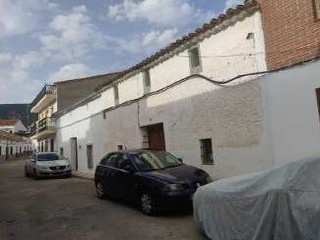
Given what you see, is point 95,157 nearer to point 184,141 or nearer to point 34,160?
point 34,160

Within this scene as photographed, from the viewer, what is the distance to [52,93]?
40.2 m

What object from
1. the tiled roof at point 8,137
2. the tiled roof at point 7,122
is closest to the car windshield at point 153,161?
the tiled roof at point 8,137

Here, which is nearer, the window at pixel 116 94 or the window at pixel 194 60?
the window at pixel 194 60

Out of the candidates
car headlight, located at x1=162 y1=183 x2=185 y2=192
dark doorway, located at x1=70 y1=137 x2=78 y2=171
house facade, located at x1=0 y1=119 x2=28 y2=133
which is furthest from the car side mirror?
house facade, located at x1=0 y1=119 x2=28 y2=133

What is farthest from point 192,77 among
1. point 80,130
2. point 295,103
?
point 80,130

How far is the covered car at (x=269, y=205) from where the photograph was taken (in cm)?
552

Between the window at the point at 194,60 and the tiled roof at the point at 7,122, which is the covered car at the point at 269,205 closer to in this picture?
the window at the point at 194,60

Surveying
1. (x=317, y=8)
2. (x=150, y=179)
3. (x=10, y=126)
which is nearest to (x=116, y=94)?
(x=150, y=179)

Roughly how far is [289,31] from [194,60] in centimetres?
443

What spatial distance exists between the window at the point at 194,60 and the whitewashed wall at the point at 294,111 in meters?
3.44

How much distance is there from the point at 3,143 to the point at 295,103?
6848 centimetres

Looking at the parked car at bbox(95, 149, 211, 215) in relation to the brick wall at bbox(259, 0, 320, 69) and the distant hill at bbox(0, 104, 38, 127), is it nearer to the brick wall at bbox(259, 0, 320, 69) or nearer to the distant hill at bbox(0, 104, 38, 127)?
the brick wall at bbox(259, 0, 320, 69)

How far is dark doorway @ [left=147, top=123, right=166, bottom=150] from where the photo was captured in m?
16.8

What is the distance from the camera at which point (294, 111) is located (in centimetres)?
1027
